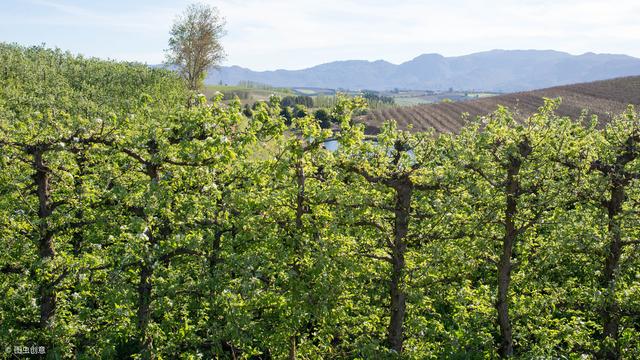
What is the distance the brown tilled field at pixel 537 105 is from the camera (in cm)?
9356

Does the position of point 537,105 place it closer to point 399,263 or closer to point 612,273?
point 612,273

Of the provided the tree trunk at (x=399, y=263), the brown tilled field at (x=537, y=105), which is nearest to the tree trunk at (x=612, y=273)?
the tree trunk at (x=399, y=263)

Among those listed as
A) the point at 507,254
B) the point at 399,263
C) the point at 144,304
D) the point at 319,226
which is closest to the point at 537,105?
the point at 507,254

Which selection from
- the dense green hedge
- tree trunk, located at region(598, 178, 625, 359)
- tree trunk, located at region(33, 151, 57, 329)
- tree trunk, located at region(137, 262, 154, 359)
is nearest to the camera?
the dense green hedge

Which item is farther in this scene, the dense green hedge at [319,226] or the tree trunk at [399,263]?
the tree trunk at [399,263]

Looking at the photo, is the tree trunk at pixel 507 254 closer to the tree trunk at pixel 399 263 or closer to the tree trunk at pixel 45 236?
the tree trunk at pixel 399 263

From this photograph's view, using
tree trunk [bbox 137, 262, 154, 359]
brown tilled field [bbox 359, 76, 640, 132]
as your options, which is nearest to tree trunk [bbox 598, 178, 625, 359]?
tree trunk [bbox 137, 262, 154, 359]

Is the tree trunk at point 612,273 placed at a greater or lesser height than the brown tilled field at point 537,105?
lesser

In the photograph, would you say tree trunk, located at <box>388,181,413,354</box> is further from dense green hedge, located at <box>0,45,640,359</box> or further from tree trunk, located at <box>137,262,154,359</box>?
tree trunk, located at <box>137,262,154,359</box>

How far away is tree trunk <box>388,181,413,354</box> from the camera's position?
14.5m

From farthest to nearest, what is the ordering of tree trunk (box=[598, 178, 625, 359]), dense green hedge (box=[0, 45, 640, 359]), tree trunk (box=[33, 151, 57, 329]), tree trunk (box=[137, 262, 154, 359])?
tree trunk (box=[33, 151, 57, 329]), tree trunk (box=[598, 178, 625, 359]), tree trunk (box=[137, 262, 154, 359]), dense green hedge (box=[0, 45, 640, 359])

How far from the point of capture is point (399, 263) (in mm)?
14805

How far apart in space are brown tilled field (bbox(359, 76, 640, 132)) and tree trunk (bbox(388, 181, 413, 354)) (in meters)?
76.3

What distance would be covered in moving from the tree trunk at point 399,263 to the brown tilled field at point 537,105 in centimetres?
7631
